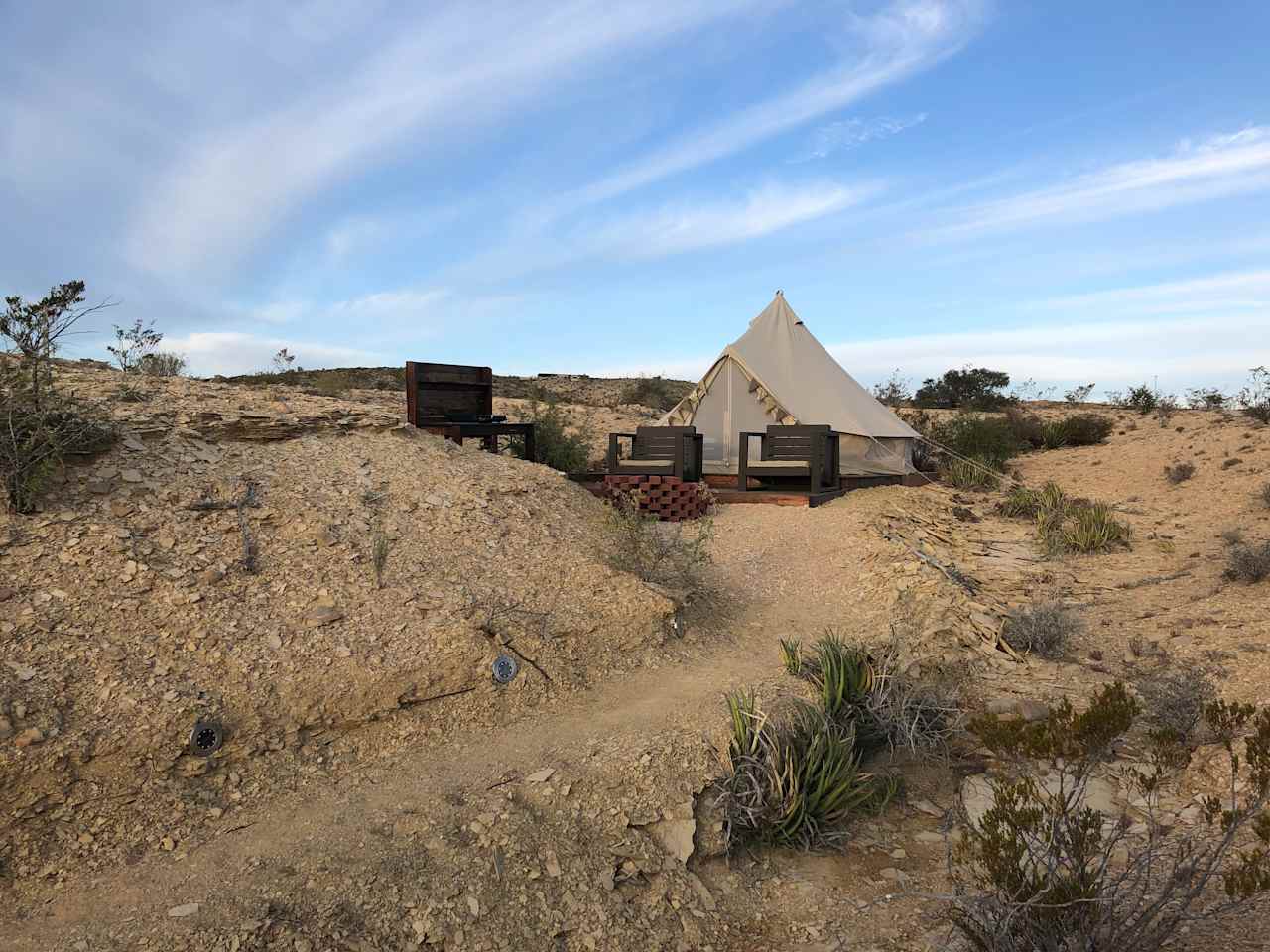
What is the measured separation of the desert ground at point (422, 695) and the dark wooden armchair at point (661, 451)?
2.56 meters

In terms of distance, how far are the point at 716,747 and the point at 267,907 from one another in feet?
6.90

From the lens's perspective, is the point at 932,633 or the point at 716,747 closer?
the point at 716,747

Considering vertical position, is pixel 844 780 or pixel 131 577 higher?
pixel 131 577

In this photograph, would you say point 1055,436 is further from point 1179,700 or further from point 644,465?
point 1179,700

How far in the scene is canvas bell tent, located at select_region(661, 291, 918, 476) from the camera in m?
12.4

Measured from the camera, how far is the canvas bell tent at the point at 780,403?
12.4 meters

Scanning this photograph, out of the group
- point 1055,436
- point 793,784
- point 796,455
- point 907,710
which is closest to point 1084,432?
point 1055,436

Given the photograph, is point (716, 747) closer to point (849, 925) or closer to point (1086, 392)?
point (849, 925)

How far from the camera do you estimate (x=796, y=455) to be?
1071 cm

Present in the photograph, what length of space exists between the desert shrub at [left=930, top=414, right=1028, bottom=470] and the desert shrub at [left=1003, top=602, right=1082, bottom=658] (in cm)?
1004

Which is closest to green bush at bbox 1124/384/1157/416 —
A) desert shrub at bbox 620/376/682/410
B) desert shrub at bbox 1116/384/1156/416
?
desert shrub at bbox 1116/384/1156/416

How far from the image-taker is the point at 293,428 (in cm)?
724

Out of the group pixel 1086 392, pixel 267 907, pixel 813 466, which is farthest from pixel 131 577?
pixel 1086 392

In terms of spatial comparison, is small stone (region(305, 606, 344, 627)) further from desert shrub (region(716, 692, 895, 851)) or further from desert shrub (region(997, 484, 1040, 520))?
desert shrub (region(997, 484, 1040, 520))
